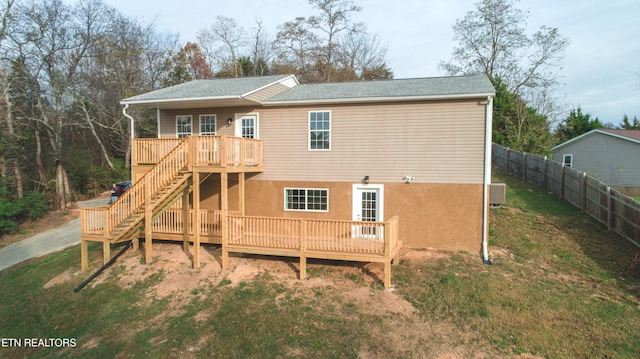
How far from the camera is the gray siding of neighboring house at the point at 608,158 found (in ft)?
75.7

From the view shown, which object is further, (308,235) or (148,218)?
(148,218)

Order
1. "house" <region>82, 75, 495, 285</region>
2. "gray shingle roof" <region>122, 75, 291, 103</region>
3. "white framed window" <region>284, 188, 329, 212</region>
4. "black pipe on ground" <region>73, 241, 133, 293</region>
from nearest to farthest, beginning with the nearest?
"black pipe on ground" <region>73, 241, 133, 293</region> → "house" <region>82, 75, 495, 285</region> → "gray shingle roof" <region>122, 75, 291, 103</region> → "white framed window" <region>284, 188, 329, 212</region>

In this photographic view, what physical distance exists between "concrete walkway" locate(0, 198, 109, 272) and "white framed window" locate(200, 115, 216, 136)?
798 centimetres

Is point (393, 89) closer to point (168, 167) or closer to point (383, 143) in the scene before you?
point (383, 143)

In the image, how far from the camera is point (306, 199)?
1313 centimetres

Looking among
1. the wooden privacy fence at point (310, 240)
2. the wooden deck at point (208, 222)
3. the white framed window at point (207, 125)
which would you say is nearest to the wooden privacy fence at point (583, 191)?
the wooden deck at point (208, 222)

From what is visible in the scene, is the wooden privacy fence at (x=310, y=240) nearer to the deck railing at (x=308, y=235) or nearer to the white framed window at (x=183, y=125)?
the deck railing at (x=308, y=235)

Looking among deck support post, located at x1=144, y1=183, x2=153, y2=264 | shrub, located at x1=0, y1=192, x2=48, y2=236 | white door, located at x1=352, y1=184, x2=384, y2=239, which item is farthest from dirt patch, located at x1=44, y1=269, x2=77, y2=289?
shrub, located at x1=0, y1=192, x2=48, y2=236

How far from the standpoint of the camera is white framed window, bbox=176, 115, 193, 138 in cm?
1445

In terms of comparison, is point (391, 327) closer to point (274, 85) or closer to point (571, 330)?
point (571, 330)

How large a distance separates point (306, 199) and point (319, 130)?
254 cm

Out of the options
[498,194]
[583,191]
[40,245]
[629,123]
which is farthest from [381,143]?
[629,123]

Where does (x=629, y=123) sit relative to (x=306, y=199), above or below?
above

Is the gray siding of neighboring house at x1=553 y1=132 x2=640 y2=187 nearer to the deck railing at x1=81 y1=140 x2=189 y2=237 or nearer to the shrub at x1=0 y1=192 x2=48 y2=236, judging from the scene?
the deck railing at x1=81 y1=140 x2=189 y2=237
